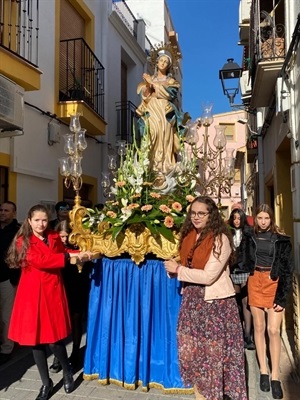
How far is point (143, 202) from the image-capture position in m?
3.59

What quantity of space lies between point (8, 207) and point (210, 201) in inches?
97.5

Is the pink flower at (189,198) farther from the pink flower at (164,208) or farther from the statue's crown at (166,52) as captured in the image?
the statue's crown at (166,52)

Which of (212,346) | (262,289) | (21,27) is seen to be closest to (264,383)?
(262,289)

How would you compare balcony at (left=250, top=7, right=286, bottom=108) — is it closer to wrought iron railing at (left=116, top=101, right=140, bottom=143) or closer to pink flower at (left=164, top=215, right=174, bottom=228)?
pink flower at (left=164, top=215, right=174, bottom=228)

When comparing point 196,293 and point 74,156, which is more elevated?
point 74,156

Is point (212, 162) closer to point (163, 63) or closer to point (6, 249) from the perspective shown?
point (163, 63)

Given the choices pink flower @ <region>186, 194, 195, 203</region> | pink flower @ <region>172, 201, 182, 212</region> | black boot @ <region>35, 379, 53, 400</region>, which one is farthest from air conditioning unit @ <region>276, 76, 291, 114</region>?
black boot @ <region>35, 379, 53, 400</region>

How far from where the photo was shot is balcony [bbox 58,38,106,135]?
24.1 ft

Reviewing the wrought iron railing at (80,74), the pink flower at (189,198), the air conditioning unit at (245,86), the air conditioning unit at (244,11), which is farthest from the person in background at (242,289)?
the air conditioning unit at (244,11)

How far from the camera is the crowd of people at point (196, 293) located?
8.70 ft

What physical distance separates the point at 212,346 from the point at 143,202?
1.44 m

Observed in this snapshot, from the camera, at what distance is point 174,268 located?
2.79 meters

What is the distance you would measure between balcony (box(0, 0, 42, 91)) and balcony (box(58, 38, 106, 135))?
1.08 meters

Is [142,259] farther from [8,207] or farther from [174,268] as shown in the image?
[8,207]
